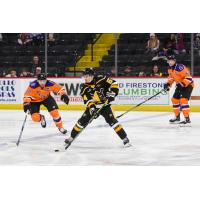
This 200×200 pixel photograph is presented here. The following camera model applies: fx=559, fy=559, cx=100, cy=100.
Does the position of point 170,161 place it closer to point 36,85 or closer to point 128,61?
point 36,85

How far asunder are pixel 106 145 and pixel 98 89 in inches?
43.2

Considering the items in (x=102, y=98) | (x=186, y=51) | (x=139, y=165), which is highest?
(x=186, y=51)

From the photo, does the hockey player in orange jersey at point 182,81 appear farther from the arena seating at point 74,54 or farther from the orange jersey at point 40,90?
the arena seating at point 74,54

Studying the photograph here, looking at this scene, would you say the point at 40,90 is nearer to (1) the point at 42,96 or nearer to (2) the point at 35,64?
(1) the point at 42,96

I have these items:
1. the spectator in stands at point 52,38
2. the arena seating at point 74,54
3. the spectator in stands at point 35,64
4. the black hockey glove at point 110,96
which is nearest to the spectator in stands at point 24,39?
the arena seating at point 74,54

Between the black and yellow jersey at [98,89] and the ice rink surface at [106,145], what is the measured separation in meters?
0.66

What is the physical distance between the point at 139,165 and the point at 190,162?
0.60m

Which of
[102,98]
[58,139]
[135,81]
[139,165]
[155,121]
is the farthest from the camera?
[135,81]

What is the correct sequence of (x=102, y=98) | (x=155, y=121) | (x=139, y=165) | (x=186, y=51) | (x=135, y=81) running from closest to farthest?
(x=139, y=165) → (x=102, y=98) → (x=155, y=121) → (x=135, y=81) → (x=186, y=51)

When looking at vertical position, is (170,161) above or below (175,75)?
below

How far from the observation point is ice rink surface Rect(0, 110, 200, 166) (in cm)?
623

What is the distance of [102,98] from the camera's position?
22.0 ft

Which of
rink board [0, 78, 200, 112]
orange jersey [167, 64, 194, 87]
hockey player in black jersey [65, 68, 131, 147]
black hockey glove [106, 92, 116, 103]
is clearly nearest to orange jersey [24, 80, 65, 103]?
hockey player in black jersey [65, 68, 131, 147]

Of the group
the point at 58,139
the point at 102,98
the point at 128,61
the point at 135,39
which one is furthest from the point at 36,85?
the point at 135,39
